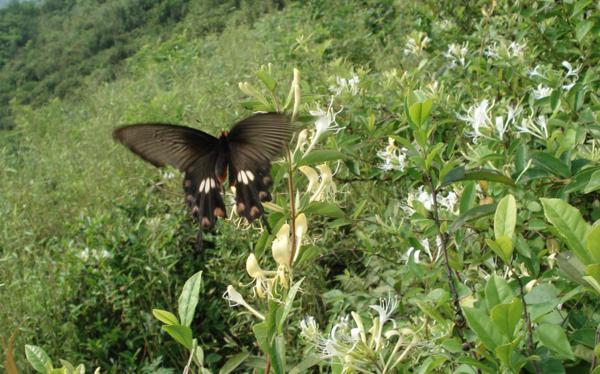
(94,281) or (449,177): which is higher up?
(449,177)

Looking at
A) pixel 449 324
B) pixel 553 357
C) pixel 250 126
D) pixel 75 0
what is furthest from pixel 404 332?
pixel 75 0

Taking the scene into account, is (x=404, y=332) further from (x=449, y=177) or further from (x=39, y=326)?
(x=39, y=326)

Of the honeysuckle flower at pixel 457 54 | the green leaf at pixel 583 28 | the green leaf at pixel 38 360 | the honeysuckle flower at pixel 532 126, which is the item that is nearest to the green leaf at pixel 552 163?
the honeysuckle flower at pixel 532 126

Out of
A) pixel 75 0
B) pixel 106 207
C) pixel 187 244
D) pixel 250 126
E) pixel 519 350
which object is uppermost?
pixel 250 126

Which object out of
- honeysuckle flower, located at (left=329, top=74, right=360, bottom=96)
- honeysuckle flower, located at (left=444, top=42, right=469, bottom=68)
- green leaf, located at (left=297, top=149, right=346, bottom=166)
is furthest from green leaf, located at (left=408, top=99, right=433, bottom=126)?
honeysuckle flower, located at (left=444, top=42, right=469, bottom=68)

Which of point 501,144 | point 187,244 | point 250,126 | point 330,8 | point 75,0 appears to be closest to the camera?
point 250,126

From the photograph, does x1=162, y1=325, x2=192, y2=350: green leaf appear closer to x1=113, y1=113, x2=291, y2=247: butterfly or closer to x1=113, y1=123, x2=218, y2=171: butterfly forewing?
x1=113, y1=113, x2=291, y2=247: butterfly
